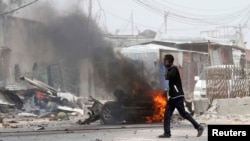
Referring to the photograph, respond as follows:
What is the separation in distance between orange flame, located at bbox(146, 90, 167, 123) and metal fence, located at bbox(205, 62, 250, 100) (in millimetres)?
3468

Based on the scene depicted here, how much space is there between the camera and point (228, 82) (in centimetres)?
1881

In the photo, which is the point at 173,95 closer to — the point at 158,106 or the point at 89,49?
the point at 158,106

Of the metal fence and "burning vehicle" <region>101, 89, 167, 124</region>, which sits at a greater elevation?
the metal fence

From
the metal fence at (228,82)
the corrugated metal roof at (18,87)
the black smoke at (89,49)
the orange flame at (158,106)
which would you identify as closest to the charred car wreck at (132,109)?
the orange flame at (158,106)

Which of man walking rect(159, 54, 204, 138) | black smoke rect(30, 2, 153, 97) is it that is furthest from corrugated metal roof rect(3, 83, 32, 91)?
man walking rect(159, 54, 204, 138)

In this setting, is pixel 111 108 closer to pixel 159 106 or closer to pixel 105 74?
pixel 159 106

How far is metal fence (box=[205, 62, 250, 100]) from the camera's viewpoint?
18828 mm

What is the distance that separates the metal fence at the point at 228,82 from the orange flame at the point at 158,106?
3.47m

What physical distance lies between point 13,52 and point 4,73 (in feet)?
5.77

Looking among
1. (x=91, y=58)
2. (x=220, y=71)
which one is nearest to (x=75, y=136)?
(x=91, y=58)

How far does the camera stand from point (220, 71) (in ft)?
62.0

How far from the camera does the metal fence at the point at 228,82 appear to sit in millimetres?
18828

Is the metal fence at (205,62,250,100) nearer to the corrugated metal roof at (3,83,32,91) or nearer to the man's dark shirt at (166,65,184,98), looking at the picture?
the man's dark shirt at (166,65,184,98)

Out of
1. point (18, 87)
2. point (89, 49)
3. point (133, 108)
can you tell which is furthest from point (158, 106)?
point (18, 87)
